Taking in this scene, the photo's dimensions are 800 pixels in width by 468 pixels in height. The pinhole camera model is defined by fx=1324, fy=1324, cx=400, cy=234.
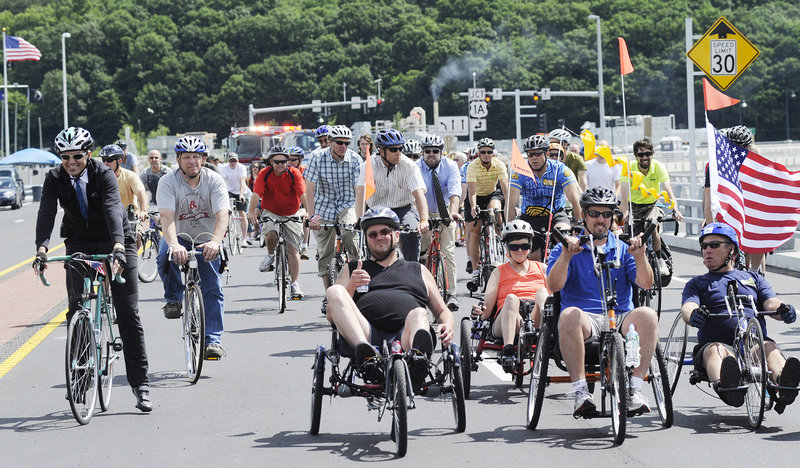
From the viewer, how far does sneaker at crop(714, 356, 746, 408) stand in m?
7.26

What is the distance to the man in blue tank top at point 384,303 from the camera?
7.09 meters

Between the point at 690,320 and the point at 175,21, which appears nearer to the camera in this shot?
the point at 690,320

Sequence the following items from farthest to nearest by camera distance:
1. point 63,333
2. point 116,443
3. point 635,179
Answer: point 635,179 < point 63,333 < point 116,443

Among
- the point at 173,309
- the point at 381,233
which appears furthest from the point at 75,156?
the point at 173,309

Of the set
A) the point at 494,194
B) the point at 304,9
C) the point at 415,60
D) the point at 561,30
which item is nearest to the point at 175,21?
the point at 304,9

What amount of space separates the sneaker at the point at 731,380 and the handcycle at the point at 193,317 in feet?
11.7

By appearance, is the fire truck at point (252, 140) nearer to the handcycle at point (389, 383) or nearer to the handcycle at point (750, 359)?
the handcycle at point (750, 359)

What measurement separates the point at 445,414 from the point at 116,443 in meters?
1.96

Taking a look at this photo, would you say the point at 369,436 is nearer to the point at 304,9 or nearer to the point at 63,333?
the point at 63,333

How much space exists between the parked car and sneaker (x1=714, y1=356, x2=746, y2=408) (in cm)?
4268

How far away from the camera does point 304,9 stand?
15738 centimetres

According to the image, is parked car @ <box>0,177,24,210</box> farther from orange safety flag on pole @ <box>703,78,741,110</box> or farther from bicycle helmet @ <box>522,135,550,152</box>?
bicycle helmet @ <box>522,135,550,152</box>

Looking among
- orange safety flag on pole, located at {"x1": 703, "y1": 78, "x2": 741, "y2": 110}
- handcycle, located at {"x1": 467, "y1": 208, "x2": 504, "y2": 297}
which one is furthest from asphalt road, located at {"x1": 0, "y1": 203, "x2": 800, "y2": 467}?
handcycle, located at {"x1": 467, "y1": 208, "x2": 504, "y2": 297}

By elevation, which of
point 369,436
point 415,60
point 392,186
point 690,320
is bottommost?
point 369,436
